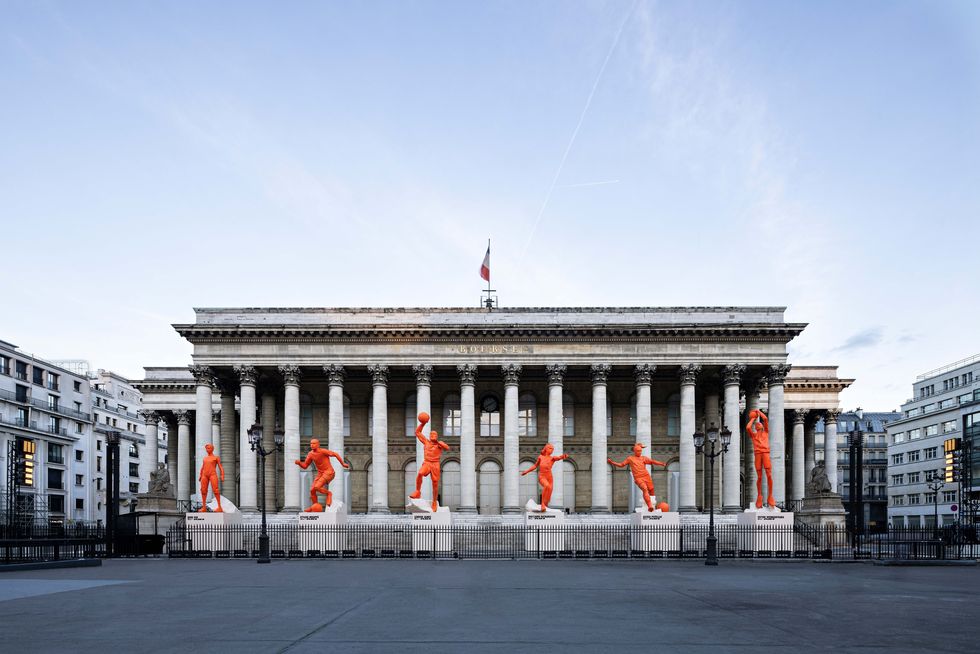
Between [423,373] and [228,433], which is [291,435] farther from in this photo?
[423,373]

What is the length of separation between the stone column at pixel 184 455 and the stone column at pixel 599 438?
2884 cm

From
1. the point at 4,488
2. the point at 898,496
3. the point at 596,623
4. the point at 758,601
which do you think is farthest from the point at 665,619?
the point at 898,496

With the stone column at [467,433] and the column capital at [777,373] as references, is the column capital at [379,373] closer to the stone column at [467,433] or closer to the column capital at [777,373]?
the stone column at [467,433]

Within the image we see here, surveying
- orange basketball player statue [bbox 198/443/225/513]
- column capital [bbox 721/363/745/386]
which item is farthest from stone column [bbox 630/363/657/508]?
orange basketball player statue [bbox 198/443/225/513]

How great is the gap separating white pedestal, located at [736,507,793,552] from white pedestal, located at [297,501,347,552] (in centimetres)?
1696

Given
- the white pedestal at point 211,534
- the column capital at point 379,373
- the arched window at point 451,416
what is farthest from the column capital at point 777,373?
the white pedestal at point 211,534

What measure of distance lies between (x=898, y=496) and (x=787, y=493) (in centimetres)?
4683

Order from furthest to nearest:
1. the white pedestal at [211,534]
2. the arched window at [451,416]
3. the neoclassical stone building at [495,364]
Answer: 1. the arched window at [451,416]
2. the neoclassical stone building at [495,364]
3. the white pedestal at [211,534]

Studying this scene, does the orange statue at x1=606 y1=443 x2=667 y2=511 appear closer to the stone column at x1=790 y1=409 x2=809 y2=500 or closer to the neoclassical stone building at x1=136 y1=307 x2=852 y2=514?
the neoclassical stone building at x1=136 y1=307 x2=852 y2=514

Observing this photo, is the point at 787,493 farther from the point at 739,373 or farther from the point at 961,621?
the point at 961,621

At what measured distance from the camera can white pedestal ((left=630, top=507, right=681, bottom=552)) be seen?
3688cm

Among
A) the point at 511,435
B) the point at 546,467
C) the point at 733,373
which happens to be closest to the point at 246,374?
the point at 511,435

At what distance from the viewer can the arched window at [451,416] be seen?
5016cm

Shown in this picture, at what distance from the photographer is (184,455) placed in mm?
59469
